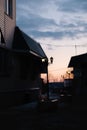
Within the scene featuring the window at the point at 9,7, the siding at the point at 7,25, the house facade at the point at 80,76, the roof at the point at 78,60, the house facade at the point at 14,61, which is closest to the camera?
the house facade at the point at 14,61

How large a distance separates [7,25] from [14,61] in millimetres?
2876

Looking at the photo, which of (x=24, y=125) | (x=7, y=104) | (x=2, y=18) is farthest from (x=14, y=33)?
(x=24, y=125)

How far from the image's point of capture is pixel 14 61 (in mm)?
35312

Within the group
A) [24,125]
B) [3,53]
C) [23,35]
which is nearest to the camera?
[24,125]

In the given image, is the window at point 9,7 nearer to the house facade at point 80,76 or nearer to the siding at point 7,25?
the siding at point 7,25

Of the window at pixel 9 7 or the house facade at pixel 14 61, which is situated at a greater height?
the window at pixel 9 7

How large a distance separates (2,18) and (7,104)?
6.15m

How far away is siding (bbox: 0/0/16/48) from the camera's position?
107ft

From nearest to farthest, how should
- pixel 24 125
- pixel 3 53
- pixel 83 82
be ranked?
1. pixel 24 125
2. pixel 3 53
3. pixel 83 82

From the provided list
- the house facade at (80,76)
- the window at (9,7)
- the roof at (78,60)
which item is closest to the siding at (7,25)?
the window at (9,7)

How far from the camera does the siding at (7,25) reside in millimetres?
32688

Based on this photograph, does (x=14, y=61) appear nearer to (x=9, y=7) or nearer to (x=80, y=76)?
(x=9, y=7)

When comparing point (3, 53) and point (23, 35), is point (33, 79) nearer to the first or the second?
point (23, 35)

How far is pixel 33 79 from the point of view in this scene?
139 feet
